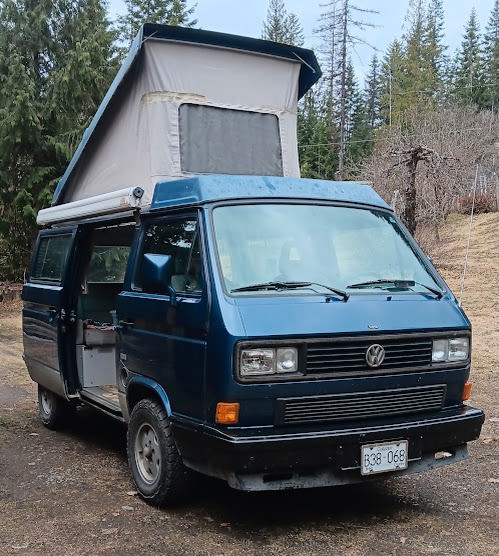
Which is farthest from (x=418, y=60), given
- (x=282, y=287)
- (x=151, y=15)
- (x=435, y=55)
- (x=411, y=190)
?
(x=282, y=287)

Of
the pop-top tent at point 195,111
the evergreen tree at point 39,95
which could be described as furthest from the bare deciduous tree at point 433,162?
the evergreen tree at point 39,95

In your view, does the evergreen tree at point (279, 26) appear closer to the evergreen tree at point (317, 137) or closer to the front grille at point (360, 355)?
the evergreen tree at point (317, 137)

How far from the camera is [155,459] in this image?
5090mm

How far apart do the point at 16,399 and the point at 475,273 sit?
12.9 metres

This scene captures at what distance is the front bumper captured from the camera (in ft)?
13.8

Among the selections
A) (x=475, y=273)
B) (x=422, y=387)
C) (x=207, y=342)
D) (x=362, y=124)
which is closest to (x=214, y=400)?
(x=207, y=342)

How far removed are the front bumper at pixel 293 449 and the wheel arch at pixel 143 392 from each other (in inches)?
8.9

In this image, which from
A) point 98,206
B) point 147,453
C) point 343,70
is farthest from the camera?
point 343,70

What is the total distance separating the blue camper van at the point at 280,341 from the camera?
4.29 metres

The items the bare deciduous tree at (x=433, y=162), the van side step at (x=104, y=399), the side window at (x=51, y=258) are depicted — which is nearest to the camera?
the van side step at (x=104, y=399)

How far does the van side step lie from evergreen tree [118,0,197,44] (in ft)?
86.9

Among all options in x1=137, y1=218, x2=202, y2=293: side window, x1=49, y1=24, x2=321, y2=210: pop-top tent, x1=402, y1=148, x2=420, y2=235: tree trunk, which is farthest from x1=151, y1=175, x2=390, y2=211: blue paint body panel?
x1=402, y1=148, x2=420, y2=235: tree trunk

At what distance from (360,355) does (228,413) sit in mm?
907

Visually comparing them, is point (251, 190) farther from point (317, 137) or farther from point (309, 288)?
point (317, 137)
